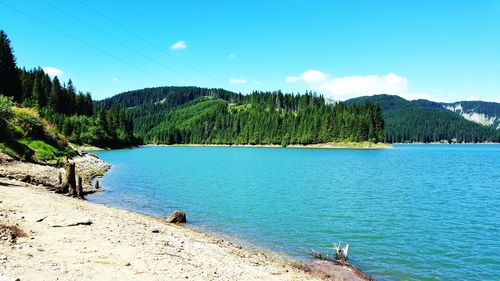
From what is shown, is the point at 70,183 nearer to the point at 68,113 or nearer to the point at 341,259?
the point at 341,259

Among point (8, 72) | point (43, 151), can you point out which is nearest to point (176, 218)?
point (43, 151)

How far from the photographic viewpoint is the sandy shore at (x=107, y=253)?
12.7 meters

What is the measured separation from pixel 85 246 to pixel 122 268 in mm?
2728

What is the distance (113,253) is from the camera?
15.3 m

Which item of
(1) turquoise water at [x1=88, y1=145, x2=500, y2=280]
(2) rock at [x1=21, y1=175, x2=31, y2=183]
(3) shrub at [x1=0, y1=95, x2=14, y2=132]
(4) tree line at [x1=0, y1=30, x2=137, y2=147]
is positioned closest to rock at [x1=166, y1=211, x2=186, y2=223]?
(1) turquoise water at [x1=88, y1=145, x2=500, y2=280]

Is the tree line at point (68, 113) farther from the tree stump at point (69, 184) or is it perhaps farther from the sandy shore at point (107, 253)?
the sandy shore at point (107, 253)

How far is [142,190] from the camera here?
48.5m

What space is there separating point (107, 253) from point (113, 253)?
0.85ft

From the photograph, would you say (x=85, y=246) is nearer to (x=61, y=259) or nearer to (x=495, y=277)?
(x=61, y=259)

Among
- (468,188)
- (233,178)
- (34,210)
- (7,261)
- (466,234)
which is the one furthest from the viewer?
(233,178)

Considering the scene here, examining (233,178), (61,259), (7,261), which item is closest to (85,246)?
(61,259)

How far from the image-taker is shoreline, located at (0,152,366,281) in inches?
506

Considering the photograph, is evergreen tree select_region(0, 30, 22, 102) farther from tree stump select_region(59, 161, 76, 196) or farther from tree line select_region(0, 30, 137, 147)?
tree stump select_region(59, 161, 76, 196)

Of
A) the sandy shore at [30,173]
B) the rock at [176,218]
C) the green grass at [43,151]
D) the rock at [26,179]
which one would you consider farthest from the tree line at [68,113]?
the rock at [176,218]
